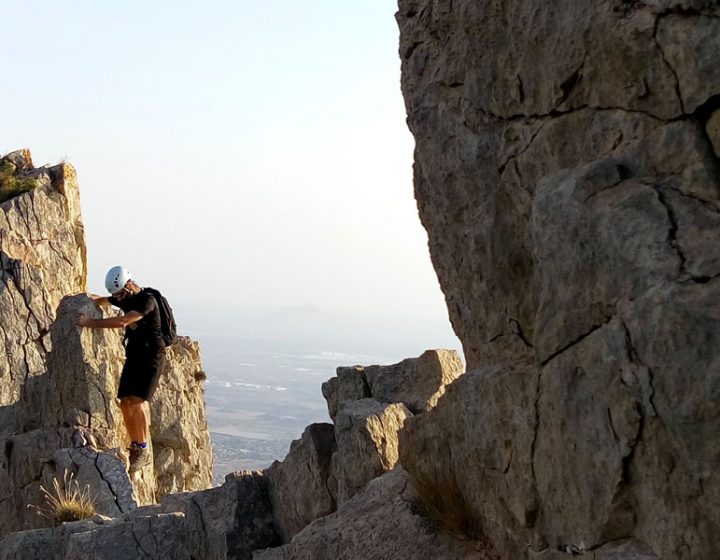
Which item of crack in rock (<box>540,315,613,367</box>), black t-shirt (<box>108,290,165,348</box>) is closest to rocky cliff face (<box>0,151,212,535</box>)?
black t-shirt (<box>108,290,165,348</box>)

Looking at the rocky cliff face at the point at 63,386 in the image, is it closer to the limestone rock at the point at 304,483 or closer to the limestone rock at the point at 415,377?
the limestone rock at the point at 304,483

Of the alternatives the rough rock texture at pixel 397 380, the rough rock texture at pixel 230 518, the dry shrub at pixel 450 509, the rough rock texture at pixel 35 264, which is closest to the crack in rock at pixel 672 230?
the dry shrub at pixel 450 509

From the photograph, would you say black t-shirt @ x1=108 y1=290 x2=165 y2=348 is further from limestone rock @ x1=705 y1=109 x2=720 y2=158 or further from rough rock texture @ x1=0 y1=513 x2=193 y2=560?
limestone rock @ x1=705 y1=109 x2=720 y2=158

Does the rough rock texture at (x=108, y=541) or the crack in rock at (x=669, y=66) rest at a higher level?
the crack in rock at (x=669, y=66)

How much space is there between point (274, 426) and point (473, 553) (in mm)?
174487

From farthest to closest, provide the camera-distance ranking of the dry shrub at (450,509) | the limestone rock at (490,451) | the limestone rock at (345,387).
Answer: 1. the limestone rock at (345,387)
2. the dry shrub at (450,509)
3. the limestone rock at (490,451)

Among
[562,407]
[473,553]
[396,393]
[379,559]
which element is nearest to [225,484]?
[396,393]

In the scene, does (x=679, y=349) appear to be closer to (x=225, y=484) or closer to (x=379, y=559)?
(x=379, y=559)

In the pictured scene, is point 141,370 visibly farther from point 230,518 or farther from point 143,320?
point 230,518

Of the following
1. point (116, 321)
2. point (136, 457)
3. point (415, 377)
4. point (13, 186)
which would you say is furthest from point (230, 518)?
point (13, 186)

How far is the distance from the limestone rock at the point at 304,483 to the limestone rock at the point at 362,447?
0.81 ft

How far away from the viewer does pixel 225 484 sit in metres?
12.9

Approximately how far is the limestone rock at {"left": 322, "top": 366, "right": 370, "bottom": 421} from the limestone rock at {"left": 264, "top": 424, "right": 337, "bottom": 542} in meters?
1.64

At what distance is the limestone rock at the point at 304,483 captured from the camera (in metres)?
12.2
